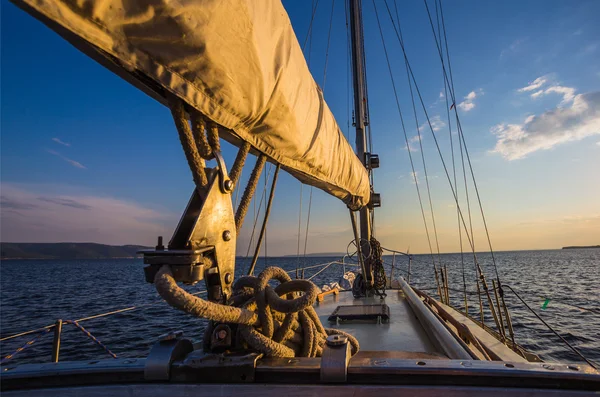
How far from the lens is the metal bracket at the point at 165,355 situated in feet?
4.61

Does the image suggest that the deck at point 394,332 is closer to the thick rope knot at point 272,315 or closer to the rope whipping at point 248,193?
the thick rope knot at point 272,315

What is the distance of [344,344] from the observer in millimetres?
1452

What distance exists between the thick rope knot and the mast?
17.2 feet

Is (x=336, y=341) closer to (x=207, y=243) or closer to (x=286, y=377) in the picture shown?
(x=286, y=377)

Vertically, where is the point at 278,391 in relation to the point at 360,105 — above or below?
below

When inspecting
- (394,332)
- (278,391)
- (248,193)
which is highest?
(248,193)

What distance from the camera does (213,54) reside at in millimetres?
1107

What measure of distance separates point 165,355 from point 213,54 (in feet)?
4.08

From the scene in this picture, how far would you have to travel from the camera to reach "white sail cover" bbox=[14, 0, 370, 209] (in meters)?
0.83

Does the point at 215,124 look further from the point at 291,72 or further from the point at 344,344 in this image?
the point at 344,344

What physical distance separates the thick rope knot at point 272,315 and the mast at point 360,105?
523cm

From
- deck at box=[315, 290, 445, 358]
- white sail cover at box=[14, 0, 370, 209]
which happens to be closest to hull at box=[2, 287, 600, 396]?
white sail cover at box=[14, 0, 370, 209]

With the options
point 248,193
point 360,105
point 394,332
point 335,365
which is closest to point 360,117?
point 360,105

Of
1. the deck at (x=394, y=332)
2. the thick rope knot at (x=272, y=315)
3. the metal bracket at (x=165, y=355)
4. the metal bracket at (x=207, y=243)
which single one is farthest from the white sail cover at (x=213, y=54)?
the deck at (x=394, y=332)
